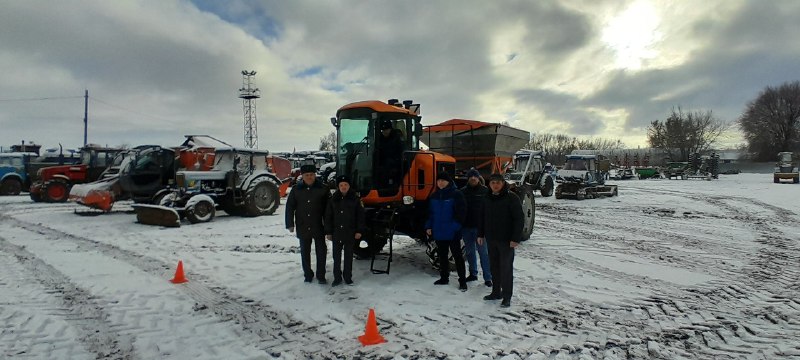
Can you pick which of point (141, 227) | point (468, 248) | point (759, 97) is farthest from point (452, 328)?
point (759, 97)

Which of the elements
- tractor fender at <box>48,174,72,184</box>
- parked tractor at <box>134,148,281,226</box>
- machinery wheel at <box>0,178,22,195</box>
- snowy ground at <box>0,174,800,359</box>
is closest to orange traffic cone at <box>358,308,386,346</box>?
snowy ground at <box>0,174,800,359</box>

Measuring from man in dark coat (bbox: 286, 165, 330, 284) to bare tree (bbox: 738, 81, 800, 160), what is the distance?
2869 inches

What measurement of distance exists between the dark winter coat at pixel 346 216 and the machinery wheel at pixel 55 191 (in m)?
16.6

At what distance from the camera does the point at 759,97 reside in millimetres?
59125

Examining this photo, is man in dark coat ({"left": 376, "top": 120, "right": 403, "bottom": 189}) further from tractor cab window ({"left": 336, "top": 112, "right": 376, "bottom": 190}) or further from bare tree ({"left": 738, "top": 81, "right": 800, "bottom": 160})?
bare tree ({"left": 738, "top": 81, "right": 800, "bottom": 160})

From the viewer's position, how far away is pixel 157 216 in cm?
1110

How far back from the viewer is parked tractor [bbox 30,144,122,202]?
16.3 metres

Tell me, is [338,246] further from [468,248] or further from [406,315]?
[468,248]

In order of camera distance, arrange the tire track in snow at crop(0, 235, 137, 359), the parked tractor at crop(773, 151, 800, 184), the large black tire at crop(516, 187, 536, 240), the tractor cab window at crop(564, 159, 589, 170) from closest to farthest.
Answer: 1. the tire track in snow at crop(0, 235, 137, 359)
2. the large black tire at crop(516, 187, 536, 240)
3. the tractor cab window at crop(564, 159, 589, 170)
4. the parked tractor at crop(773, 151, 800, 184)

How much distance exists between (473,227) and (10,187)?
24260 millimetres

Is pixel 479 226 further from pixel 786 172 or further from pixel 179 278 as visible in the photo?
pixel 786 172

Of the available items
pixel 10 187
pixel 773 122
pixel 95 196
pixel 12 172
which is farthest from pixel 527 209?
pixel 773 122

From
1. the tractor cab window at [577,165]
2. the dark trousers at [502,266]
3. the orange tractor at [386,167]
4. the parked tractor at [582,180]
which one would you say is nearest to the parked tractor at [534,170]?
the parked tractor at [582,180]

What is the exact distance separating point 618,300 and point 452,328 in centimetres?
247
